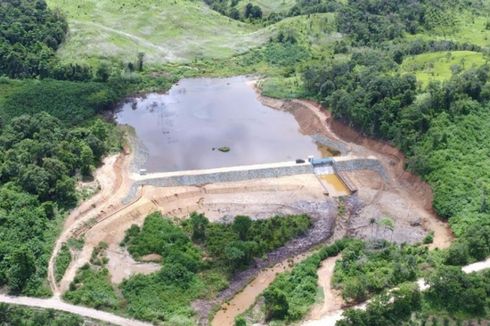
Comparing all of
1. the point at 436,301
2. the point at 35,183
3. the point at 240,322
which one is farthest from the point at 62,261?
the point at 436,301

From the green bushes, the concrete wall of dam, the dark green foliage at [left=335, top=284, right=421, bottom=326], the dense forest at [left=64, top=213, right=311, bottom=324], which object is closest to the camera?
the dark green foliage at [left=335, top=284, right=421, bottom=326]

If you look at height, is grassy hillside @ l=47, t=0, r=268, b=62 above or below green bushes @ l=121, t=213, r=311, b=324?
above

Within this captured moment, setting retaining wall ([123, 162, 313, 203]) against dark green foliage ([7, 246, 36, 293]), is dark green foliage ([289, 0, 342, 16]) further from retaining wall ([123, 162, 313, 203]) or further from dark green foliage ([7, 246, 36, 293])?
dark green foliage ([7, 246, 36, 293])

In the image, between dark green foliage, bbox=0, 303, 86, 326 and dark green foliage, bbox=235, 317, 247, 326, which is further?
dark green foliage, bbox=0, 303, 86, 326

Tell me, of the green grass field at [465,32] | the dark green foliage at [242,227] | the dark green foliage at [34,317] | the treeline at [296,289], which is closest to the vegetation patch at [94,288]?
the dark green foliage at [34,317]

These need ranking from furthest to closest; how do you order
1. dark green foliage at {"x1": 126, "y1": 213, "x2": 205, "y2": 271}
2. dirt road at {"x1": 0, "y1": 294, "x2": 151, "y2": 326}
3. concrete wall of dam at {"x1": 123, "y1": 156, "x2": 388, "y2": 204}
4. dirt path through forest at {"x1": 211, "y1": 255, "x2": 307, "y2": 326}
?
1. concrete wall of dam at {"x1": 123, "y1": 156, "x2": 388, "y2": 204}
2. dark green foliage at {"x1": 126, "y1": 213, "x2": 205, "y2": 271}
3. dirt path through forest at {"x1": 211, "y1": 255, "x2": 307, "y2": 326}
4. dirt road at {"x1": 0, "y1": 294, "x2": 151, "y2": 326}

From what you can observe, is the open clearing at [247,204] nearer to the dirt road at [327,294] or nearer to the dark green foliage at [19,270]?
the dirt road at [327,294]

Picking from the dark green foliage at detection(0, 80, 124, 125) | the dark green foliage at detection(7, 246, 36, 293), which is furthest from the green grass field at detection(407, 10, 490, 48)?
the dark green foliage at detection(7, 246, 36, 293)

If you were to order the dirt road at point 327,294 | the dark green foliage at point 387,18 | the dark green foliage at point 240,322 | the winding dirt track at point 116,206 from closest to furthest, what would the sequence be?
the dark green foliage at point 240,322 < the winding dirt track at point 116,206 < the dirt road at point 327,294 < the dark green foliage at point 387,18

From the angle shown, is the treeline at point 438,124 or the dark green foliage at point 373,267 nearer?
the dark green foliage at point 373,267
